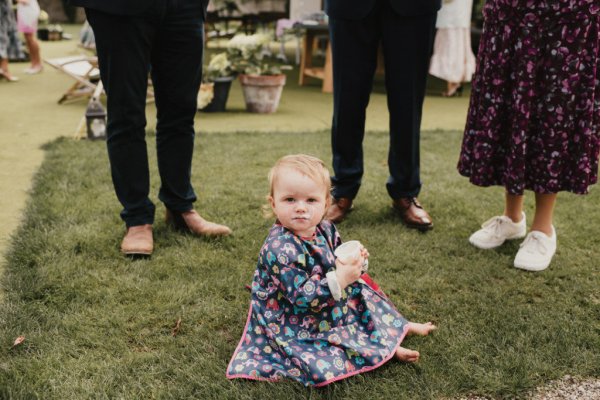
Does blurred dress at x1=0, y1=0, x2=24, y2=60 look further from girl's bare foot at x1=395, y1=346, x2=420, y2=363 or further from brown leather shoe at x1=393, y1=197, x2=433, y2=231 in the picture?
girl's bare foot at x1=395, y1=346, x2=420, y2=363

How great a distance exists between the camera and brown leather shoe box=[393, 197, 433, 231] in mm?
2750

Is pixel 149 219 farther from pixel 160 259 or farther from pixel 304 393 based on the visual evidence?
pixel 304 393

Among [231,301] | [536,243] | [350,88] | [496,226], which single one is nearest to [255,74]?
[350,88]

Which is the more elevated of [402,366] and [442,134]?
[402,366]

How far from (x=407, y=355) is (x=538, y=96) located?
3.78ft

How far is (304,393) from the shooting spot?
1.58 metres

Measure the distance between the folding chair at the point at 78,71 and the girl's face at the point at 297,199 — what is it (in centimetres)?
418

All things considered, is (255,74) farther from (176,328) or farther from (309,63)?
(176,328)

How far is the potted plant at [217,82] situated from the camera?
18.0 feet

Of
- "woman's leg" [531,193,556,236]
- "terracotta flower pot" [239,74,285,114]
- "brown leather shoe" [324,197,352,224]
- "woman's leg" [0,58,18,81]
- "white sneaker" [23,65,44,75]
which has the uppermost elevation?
"woman's leg" [531,193,556,236]

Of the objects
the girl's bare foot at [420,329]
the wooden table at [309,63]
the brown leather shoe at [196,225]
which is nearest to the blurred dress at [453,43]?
the wooden table at [309,63]

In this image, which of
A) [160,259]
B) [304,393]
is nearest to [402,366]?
[304,393]

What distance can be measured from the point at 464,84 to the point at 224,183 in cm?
585

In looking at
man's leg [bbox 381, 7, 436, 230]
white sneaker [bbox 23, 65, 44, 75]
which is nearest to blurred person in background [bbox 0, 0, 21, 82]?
white sneaker [bbox 23, 65, 44, 75]
